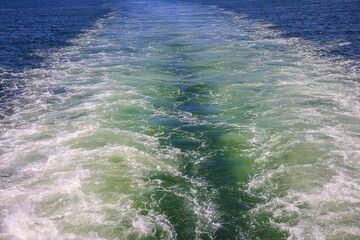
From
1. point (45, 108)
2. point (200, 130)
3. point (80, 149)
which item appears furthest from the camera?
point (45, 108)

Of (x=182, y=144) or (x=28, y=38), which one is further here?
(x=28, y=38)

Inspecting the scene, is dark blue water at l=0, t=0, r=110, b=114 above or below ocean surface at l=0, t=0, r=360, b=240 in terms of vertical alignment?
above

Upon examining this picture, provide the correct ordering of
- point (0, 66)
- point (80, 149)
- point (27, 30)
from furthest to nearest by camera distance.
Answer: point (27, 30)
point (0, 66)
point (80, 149)

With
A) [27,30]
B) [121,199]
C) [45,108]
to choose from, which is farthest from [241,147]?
[27,30]

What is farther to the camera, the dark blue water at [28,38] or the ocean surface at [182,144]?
the dark blue water at [28,38]

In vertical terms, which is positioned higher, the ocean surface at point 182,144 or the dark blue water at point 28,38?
the dark blue water at point 28,38

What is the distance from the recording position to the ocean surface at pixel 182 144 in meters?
13.2

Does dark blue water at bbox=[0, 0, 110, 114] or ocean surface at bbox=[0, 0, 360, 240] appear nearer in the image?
ocean surface at bbox=[0, 0, 360, 240]

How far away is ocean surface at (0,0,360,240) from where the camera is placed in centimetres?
1323

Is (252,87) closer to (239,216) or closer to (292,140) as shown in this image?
(292,140)

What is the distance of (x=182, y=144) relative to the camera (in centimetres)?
1902

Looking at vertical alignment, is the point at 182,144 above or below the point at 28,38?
below

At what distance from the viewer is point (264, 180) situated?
15.7 m

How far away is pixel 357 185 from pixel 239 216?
19.3ft
